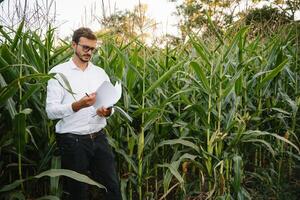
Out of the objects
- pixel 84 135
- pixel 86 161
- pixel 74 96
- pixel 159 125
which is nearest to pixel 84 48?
pixel 74 96

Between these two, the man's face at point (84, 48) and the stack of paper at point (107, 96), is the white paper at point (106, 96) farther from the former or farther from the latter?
the man's face at point (84, 48)

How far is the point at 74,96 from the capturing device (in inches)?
104

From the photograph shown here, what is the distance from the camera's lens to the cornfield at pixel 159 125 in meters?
2.60

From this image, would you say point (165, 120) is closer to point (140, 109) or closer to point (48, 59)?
point (140, 109)

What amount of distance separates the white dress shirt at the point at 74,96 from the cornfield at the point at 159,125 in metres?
0.14

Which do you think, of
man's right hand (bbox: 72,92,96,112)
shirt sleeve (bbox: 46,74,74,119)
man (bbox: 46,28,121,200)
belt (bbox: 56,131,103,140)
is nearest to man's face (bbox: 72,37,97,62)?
man (bbox: 46,28,121,200)

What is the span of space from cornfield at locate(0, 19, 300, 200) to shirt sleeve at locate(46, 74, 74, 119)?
117 millimetres

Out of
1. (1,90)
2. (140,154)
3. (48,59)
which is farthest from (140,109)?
(1,90)

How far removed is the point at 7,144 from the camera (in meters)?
2.43

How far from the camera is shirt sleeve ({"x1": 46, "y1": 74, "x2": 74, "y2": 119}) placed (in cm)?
247

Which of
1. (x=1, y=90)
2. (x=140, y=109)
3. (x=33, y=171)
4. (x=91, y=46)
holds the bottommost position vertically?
(x=33, y=171)

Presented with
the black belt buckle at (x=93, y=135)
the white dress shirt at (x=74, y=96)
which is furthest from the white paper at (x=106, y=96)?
the black belt buckle at (x=93, y=135)

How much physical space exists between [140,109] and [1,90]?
0.99 m

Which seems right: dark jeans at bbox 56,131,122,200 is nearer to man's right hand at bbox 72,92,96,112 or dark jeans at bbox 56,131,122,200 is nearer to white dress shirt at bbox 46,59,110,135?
white dress shirt at bbox 46,59,110,135
